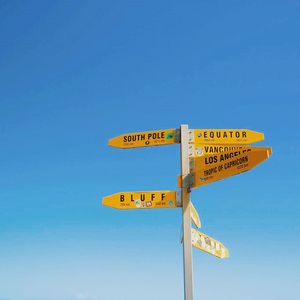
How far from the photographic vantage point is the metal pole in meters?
4.72

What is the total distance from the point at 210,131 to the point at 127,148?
1.22 m

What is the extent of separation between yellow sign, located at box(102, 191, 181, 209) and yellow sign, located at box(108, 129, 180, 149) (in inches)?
28.5

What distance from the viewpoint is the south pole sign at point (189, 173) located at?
474 centimetres

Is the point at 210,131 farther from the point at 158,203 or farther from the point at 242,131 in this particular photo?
the point at 158,203

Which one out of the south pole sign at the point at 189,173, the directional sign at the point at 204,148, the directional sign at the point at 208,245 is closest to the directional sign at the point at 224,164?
the south pole sign at the point at 189,173

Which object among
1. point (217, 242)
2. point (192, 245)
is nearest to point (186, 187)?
point (192, 245)

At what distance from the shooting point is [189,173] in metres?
4.99

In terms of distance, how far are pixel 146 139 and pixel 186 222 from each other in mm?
1321

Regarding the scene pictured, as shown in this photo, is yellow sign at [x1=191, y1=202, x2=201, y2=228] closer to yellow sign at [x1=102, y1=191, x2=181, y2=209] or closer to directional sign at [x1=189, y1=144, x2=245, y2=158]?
yellow sign at [x1=102, y1=191, x2=181, y2=209]

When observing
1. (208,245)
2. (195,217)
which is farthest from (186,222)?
(208,245)

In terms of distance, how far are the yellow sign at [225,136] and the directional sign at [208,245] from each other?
1179mm

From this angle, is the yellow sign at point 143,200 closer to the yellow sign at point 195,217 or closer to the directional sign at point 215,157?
the yellow sign at point 195,217

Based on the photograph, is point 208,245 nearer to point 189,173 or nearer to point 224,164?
point 189,173

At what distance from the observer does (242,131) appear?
535cm
